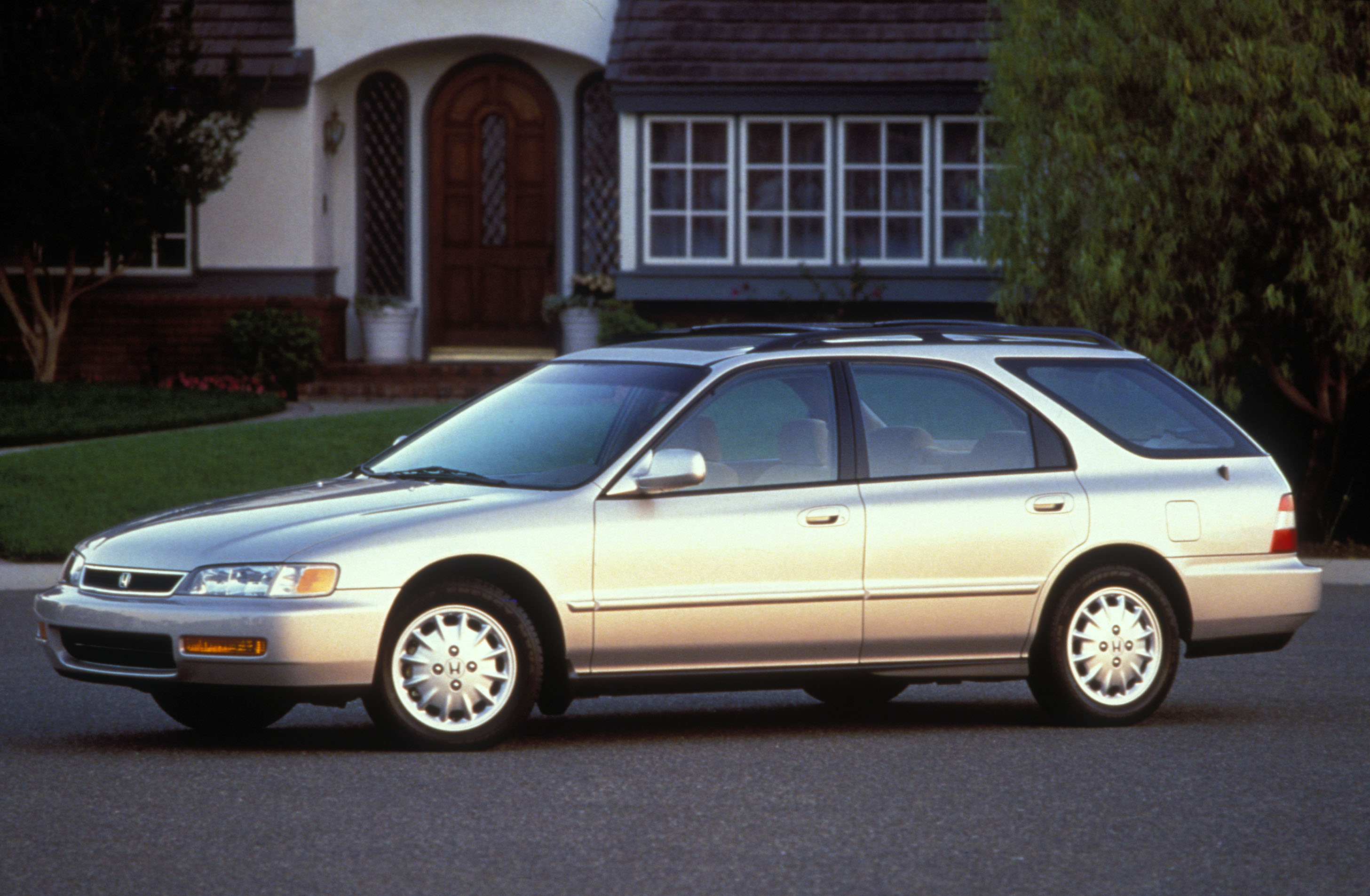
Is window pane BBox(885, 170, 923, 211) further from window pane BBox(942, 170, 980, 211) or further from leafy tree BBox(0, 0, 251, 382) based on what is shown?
leafy tree BBox(0, 0, 251, 382)

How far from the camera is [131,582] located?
7430mm

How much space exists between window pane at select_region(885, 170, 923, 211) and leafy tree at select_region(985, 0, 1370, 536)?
21.9ft

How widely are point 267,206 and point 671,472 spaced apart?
1742 cm

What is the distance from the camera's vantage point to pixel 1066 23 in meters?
16.7

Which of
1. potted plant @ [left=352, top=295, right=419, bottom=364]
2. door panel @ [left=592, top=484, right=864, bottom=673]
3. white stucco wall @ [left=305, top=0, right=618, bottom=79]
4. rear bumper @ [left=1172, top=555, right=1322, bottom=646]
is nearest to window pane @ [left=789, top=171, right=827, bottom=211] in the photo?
white stucco wall @ [left=305, top=0, right=618, bottom=79]

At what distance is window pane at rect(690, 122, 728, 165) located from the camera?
78.9 ft

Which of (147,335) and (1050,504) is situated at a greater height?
(147,335)

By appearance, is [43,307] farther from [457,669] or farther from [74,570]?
[457,669]

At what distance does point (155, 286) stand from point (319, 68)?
3.11 meters

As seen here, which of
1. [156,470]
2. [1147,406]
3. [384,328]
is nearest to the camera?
[1147,406]

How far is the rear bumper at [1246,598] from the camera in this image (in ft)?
28.2

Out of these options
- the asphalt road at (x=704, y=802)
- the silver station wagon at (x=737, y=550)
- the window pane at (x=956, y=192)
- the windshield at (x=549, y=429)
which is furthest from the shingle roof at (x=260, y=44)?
the silver station wagon at (x=737, y=550)

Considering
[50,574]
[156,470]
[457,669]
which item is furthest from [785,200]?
[457,669]

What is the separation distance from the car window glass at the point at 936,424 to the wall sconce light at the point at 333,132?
17.0 meters
